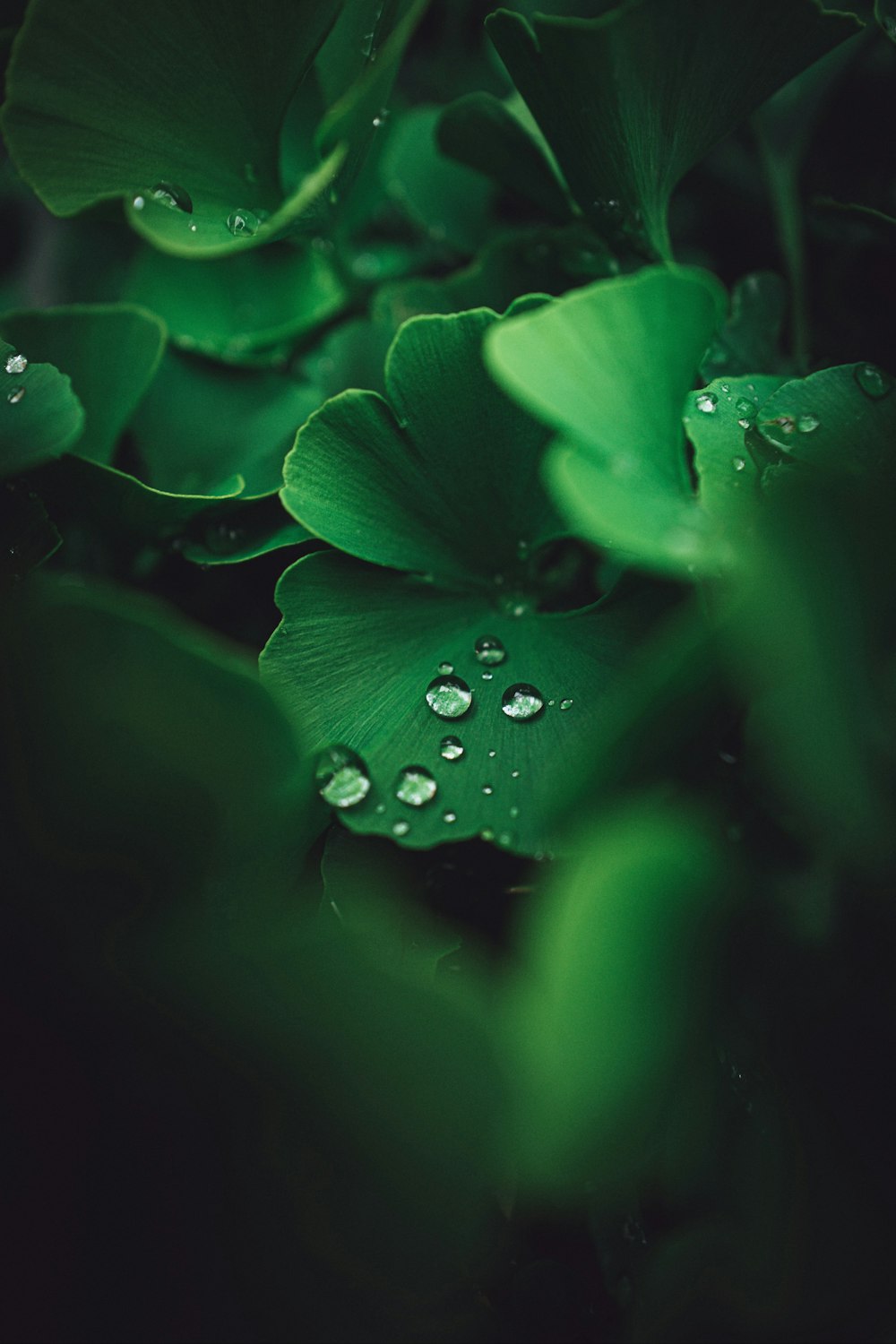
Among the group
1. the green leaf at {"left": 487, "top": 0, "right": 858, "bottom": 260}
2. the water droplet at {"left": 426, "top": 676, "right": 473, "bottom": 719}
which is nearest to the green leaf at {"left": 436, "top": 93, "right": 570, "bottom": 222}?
the green leaf at {"left": 487, "top": 0, "right": 858, "bottom": 260}

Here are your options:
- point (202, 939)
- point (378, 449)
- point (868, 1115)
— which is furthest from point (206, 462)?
point (868, 1115)

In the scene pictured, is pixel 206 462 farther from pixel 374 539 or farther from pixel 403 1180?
pixel 403 1180

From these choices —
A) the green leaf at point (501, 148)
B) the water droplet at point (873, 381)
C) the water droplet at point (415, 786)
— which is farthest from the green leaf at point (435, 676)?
the green leaf at point (501, 148)

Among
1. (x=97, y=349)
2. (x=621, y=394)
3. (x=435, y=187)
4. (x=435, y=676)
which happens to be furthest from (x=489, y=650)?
(x=435, y=187)

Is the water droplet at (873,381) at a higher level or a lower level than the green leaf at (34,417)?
higher

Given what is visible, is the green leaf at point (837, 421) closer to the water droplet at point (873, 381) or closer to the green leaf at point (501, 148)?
the water droplet at point (873, 381)

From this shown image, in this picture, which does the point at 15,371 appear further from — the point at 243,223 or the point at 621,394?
the point at 621,394

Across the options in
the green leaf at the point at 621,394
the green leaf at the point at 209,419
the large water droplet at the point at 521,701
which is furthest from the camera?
the green leaf at the point at 209,419
